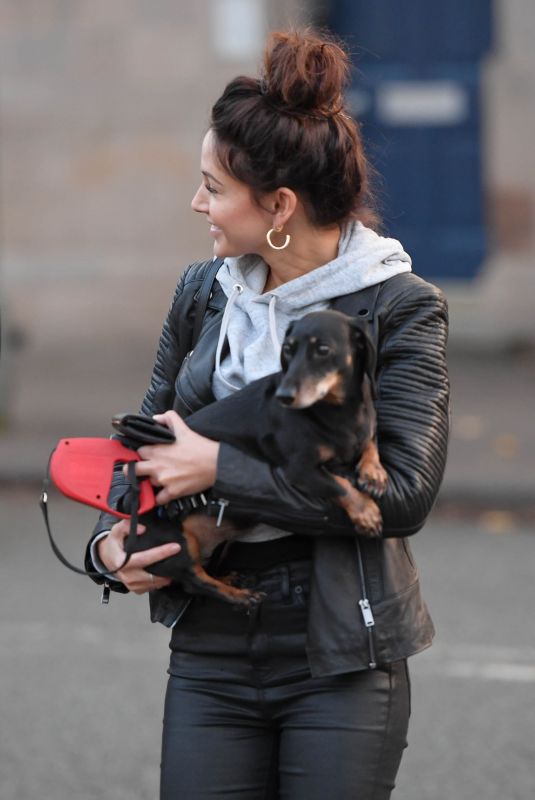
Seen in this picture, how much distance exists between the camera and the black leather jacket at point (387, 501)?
110 inches

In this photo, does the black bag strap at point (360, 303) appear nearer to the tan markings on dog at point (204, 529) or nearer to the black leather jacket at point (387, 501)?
the black leather jacket at point (387, 501)

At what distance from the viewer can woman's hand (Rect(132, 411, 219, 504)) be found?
2816 millimetres

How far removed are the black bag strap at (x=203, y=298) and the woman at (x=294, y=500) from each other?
68 millimetres

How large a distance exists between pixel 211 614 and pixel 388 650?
1.20ft

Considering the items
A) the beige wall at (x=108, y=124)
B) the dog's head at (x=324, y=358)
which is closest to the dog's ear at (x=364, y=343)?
the dog's head at (x=324, y=358)

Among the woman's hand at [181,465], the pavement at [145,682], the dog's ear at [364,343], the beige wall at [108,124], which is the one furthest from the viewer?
the beige wall at [108,124]

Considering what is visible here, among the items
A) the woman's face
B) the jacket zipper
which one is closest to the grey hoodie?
the woman's face

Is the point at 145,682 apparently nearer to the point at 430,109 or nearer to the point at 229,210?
the point at 229,210

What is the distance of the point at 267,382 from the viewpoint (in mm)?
2795

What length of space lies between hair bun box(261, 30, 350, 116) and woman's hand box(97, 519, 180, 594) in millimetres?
833

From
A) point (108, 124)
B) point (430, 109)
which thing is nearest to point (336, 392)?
point (430, 109)

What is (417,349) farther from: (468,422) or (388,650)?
(468,422)

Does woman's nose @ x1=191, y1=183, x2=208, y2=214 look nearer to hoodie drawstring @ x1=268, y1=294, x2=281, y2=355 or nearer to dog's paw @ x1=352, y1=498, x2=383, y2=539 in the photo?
hoodie drawstring @ x1=268, y1=294, x2=281, y2=355

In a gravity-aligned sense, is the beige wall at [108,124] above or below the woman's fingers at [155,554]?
above
